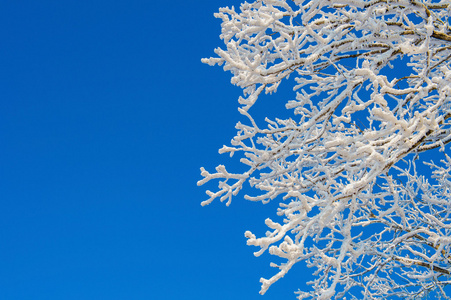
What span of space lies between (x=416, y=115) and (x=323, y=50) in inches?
39.3

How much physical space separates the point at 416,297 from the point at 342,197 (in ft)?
14.7

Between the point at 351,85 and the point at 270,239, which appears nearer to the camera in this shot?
the point at 270,239

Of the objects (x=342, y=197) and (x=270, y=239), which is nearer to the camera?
(x=270, y=239)

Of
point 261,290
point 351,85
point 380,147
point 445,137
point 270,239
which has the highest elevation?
point 351,85

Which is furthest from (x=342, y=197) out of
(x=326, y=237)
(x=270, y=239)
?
(x=326, y=237)

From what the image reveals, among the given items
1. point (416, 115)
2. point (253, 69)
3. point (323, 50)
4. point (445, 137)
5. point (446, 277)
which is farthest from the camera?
point (446, 277)

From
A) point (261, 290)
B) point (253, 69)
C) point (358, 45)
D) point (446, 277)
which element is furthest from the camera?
point (446, 277)

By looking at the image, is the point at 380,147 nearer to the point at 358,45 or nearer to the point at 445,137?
the point at 358,45

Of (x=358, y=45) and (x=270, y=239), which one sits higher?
(x=358, y=45)

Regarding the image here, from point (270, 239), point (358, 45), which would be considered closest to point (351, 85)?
point (358, 45)

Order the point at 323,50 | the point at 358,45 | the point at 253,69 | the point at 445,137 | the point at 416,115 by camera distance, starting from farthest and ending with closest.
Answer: the point at 445,137 < the point at 358,45 < the point at 323,50 < the point at 253,69 < the point at 416,115

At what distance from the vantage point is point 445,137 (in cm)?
374

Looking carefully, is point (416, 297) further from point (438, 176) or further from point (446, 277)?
point (438, 176)

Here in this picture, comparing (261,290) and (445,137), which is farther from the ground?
(445,137)
